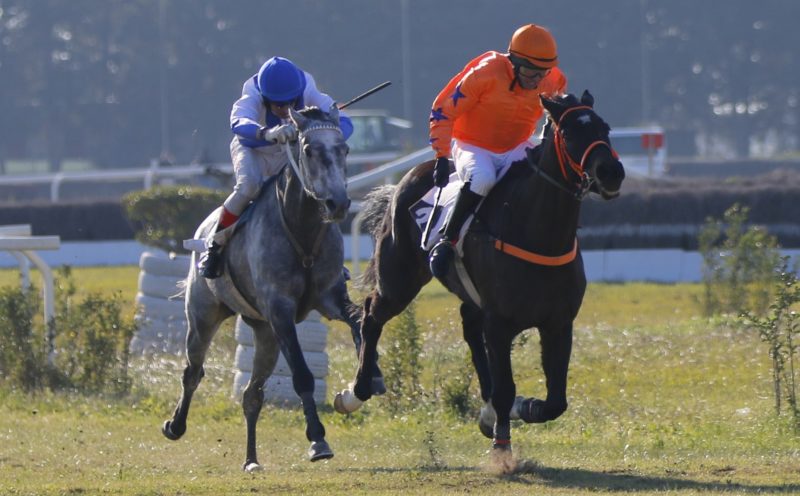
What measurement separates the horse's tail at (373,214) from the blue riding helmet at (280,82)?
39.4 inches

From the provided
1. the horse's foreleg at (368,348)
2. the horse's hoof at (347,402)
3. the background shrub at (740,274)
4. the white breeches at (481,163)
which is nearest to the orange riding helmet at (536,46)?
the white breeches at (481,163)

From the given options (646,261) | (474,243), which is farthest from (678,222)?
(474,243)

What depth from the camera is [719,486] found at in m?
8.48

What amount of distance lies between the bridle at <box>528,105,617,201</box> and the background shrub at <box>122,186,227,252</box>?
47.5ft

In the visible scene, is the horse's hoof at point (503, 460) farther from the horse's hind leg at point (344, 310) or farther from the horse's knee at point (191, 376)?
the horse's knee at point (191, 376)

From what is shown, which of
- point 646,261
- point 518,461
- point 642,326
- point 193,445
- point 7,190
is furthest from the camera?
point 7,190

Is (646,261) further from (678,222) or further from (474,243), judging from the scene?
(474,243)

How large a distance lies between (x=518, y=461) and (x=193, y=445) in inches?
150

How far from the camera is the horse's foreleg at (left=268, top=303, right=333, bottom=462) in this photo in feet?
31.0

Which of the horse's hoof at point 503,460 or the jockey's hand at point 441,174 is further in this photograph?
the jockey's hand at point 441,174

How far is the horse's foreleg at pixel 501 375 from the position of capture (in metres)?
9.06

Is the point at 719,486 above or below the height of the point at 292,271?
below

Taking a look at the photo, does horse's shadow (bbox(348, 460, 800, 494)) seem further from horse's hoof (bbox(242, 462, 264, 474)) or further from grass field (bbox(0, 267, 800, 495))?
horse's hoof (bbox(242, 462, 264, 474))

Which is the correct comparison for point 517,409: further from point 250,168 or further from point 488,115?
point 250,168
